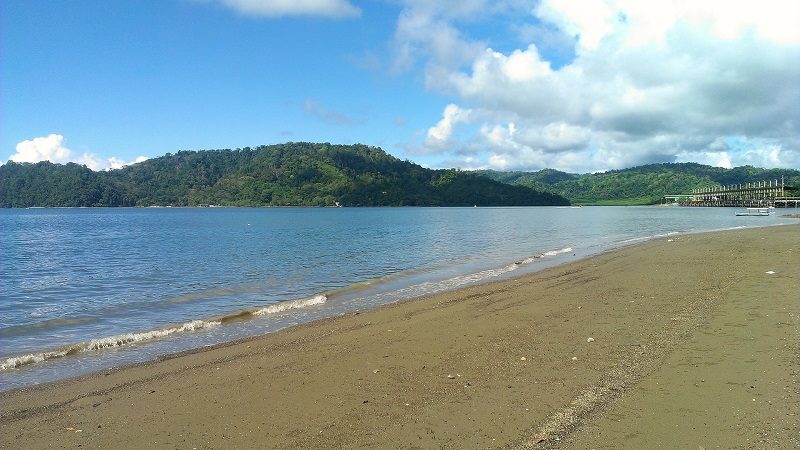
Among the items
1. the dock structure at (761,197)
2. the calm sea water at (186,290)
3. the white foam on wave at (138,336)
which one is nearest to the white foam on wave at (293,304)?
the calm sea water at (186,290)

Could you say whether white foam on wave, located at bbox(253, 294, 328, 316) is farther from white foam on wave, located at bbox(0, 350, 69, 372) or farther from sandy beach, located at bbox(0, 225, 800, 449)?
white foam on wave, located at bbox(0, 350, 69, 372)

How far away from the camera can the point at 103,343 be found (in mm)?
13195

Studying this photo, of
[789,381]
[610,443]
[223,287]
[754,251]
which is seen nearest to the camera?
[610,443]

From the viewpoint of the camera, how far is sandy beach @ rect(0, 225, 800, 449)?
6312 mm

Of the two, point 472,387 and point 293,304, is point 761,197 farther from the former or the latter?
point 472,387

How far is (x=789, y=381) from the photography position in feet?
24.3

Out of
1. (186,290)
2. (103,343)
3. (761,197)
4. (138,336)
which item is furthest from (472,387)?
(761,197)

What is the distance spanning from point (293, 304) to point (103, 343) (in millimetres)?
6729

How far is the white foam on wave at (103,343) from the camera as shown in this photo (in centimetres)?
1160

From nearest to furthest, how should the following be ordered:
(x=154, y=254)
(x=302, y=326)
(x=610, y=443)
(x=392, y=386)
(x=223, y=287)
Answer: (x=610, y=443) → (x=392, y=386) → (x=302, y=326) → (x=223, y=287) → (x=154, y=254)

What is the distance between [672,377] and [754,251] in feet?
79.9

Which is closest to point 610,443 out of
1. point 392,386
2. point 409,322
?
point 392,386

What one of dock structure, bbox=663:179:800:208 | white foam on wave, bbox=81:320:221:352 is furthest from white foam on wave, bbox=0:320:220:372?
dock structure, bbox=663:179:800:208

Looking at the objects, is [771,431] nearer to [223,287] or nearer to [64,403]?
[64,403]
